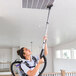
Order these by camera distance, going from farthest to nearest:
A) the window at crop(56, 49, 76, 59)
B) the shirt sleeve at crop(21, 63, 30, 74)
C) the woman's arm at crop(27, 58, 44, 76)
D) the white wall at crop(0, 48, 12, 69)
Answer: the white wall at crop(0, 48, 12, 69) < the window at crop(56, 49, 76, 59) < the shirt sleeve at crop(21, 63, 30, 74) < the woman's arm at crop(27, 58, 44, 76)

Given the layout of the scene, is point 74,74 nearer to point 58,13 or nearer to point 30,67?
point 58,13

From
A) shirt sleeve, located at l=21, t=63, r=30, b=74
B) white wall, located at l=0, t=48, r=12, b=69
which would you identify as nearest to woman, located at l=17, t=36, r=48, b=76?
shirt sleeve, located at l=21, t=63, r=30, b=74

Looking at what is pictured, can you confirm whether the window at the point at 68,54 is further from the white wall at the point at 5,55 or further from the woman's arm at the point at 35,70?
the woman's arm at the point at 35,70

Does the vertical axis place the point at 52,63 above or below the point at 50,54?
below

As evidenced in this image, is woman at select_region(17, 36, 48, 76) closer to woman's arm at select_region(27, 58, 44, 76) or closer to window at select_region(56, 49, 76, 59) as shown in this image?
woman's arm at select_region(27, 58, 44, 76)

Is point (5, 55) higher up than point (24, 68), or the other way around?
point (24, 68)

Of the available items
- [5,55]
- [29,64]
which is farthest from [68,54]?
[29,64]

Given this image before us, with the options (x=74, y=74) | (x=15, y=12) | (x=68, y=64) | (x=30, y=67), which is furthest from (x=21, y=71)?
(x=68, y=64)

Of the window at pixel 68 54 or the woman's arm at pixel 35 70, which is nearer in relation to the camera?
the woman's arm at pixel 35 70

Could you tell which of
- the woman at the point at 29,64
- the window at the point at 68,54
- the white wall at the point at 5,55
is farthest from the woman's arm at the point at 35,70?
the white wall at the point at 5,55

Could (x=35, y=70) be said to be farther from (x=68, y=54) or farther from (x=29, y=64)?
(x=68, y=54)

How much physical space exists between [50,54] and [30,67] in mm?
9156

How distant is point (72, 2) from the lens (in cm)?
189

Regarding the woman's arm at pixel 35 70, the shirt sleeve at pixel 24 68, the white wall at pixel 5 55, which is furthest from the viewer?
the white wall at pixel 5 55
